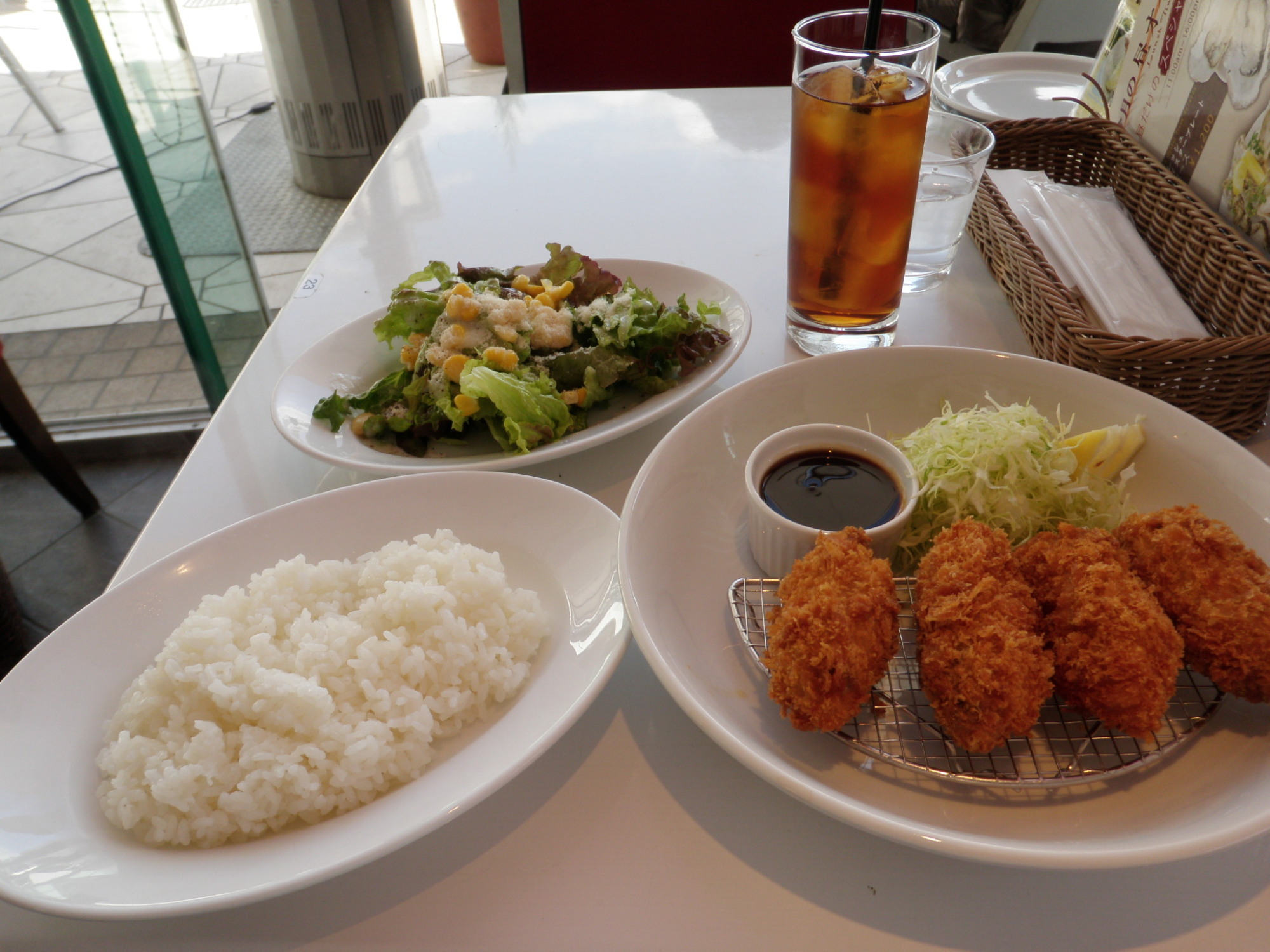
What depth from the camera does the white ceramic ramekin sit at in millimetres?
1201

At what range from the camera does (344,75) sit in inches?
192

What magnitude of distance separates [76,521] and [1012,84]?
12.8 ft

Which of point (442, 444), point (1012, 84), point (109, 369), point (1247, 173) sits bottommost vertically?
point (109, 369)

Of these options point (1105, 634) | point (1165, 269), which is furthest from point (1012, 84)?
point (1105, 634)

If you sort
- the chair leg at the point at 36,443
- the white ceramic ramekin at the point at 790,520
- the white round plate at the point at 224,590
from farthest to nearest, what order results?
the chair leg at the point at 36,443
the white ceramic ramekin at the point at 790,520
the white round plate at the point at 224,590

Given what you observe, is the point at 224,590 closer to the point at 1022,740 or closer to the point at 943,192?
the point at 1022,740

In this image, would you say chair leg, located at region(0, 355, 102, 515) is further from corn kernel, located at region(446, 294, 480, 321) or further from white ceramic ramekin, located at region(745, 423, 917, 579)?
white ceramic ramekin, located at region(745, 423, 917, 579)

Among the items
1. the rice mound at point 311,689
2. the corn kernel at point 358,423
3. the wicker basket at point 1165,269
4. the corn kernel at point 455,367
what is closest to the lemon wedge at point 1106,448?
the wicker basket at point 1165,269

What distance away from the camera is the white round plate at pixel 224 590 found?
2.81 feet

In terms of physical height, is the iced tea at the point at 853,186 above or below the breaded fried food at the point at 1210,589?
above

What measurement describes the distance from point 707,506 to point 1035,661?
0.55m

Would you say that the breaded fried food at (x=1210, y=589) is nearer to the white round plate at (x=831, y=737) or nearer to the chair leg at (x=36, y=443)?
the white round plate at (x=831, y=737)

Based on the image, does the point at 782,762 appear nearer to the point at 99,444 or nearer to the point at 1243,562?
the point at 1243,562

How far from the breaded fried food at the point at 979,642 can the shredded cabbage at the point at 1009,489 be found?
18 cm
